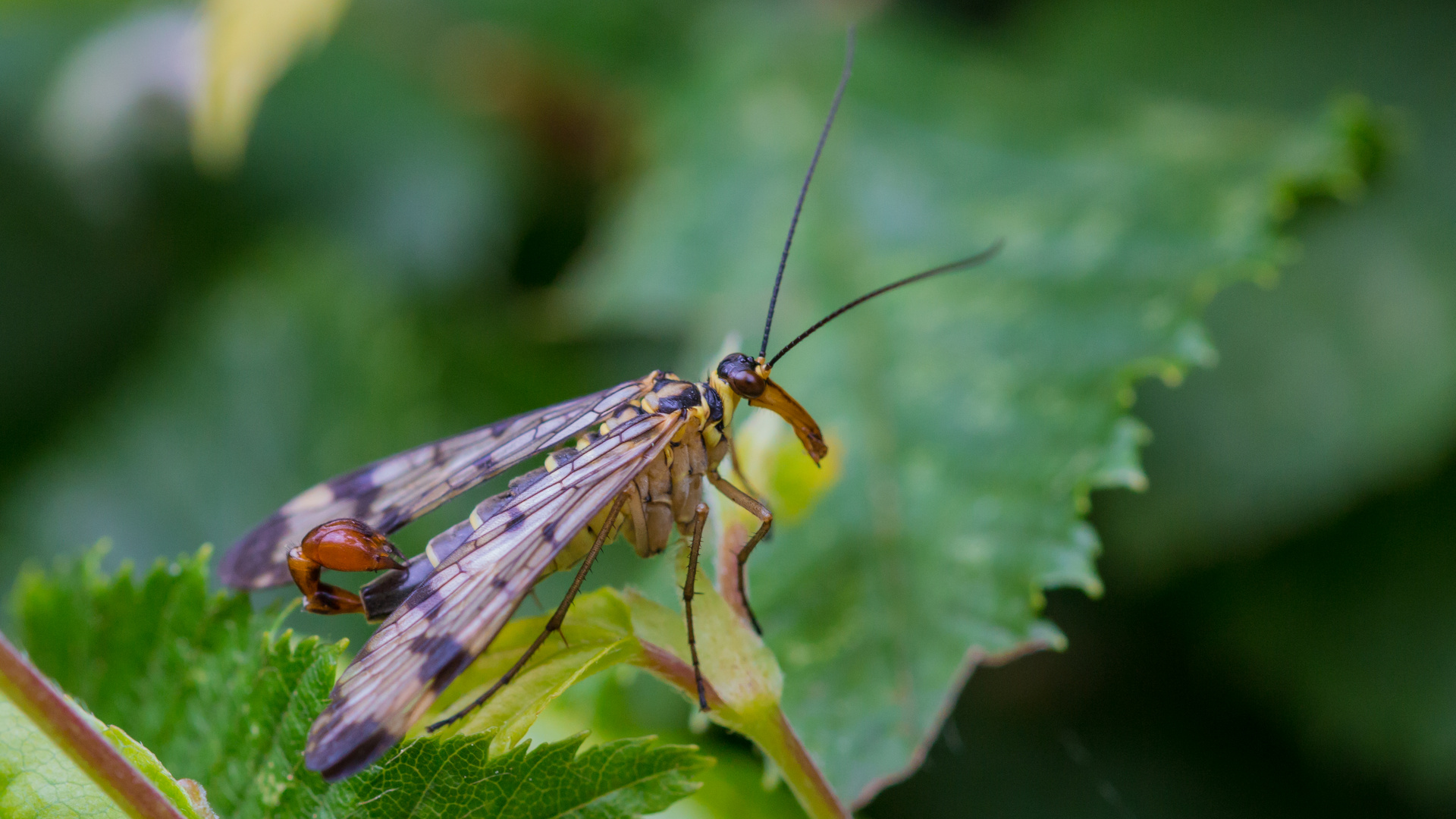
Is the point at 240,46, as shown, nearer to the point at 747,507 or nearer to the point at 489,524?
the point at 489,524

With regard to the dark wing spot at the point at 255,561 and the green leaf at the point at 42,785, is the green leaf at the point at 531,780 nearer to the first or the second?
the green leaf at the point at 42,785

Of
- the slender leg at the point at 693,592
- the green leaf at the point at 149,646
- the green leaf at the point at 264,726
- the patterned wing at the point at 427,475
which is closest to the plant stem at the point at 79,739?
the green leaf at the point at 264,726

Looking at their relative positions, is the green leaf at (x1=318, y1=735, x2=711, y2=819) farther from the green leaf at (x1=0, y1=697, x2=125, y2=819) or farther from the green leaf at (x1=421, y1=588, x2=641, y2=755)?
the green leaf at (x1=0, y1=697, x2=125, y2=819)

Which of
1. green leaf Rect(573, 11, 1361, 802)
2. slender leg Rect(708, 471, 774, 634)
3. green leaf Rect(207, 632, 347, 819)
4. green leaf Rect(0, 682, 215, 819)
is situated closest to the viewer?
green leaf Rect(0, 682, 215, 819)

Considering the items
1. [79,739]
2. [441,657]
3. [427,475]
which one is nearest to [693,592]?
[441,657]

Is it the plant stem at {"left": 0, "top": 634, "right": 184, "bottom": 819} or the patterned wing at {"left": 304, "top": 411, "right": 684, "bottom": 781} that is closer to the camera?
the plant stem at {"left": 0, "top": 634, "right": 184, "bottom": 819}

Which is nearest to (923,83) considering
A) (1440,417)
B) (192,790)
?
(1440,417)

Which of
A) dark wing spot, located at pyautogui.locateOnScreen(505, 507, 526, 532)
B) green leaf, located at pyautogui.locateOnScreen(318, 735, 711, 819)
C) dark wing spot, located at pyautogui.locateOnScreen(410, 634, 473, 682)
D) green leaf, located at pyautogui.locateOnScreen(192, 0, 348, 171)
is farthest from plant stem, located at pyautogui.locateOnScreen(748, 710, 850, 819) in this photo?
green leaf, located at pyautogui.locateOnScreen(192, 0, 348, 171)
